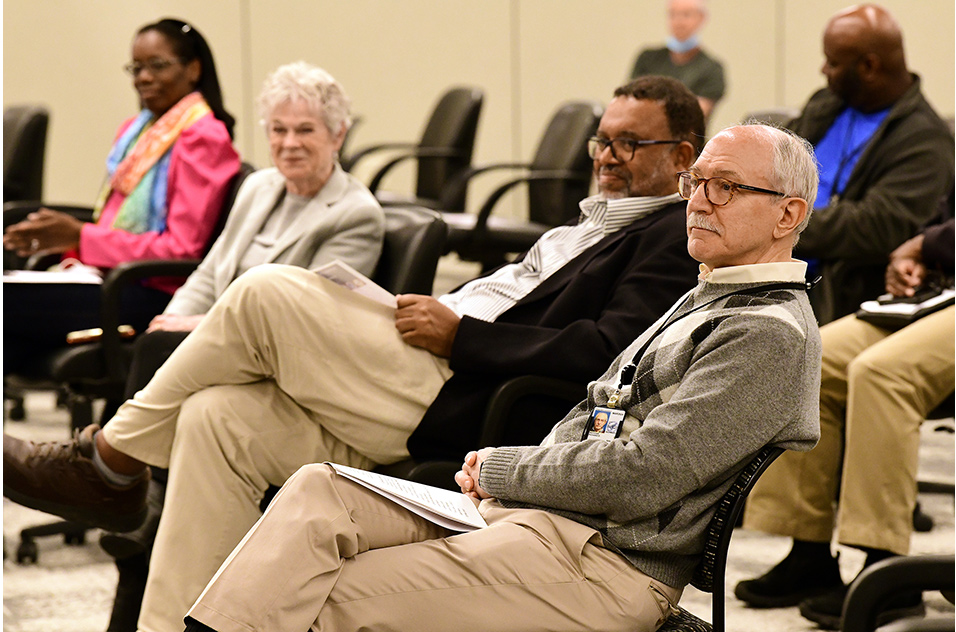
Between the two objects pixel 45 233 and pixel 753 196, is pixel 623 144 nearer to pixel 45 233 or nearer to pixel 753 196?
pixel 753 196

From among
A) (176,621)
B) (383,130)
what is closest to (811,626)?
(176,621)

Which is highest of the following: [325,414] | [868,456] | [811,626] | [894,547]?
[325,414]

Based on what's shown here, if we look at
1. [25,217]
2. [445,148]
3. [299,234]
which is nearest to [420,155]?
[445,148]

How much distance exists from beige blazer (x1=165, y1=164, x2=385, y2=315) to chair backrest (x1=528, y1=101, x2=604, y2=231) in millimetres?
1853

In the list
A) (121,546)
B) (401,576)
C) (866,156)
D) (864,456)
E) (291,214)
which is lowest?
(121,546)

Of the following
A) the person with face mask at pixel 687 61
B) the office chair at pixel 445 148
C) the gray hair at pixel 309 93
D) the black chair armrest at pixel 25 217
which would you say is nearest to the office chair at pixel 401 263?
the gray hair at pixel 309 93

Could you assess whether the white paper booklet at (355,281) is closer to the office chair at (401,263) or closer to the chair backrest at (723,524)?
the office chair at (401,263)

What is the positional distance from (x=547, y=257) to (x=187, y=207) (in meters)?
1.22

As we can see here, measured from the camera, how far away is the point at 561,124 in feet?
16.5

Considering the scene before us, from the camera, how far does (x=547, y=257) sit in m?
2.51

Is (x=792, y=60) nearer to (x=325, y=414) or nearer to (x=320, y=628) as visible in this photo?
(x=325, y=414)

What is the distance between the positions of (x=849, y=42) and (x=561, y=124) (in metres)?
1.98

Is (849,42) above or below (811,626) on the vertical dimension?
above

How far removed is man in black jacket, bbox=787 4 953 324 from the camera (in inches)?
117
